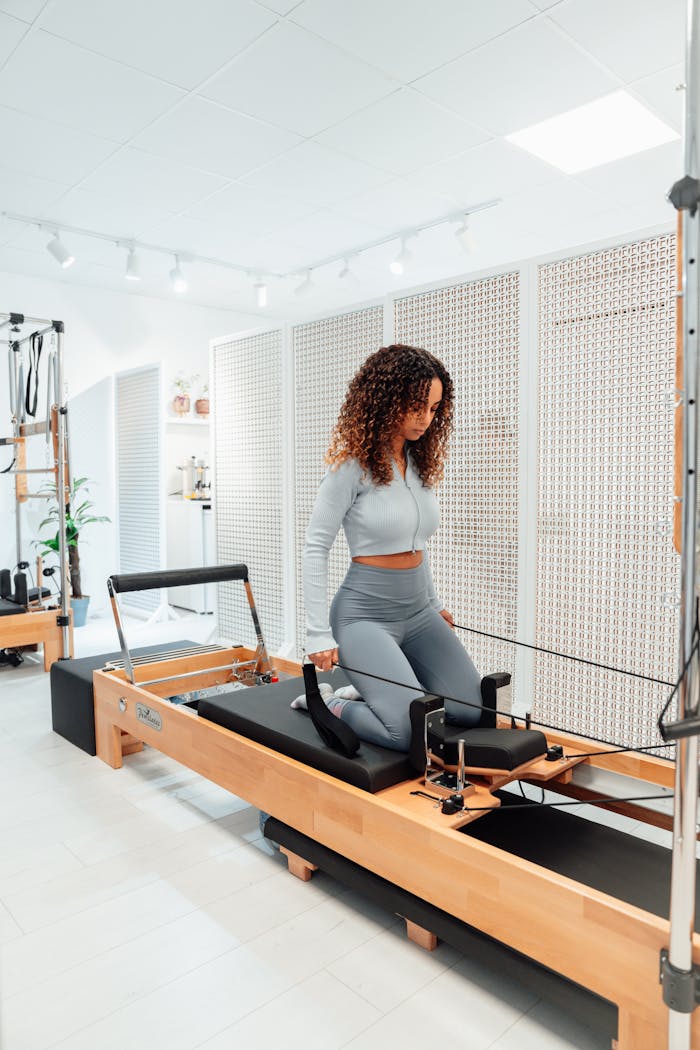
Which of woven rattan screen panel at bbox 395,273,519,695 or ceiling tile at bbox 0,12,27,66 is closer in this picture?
ceiling tile at bbox 0,12,27,66

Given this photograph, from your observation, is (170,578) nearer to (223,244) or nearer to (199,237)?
(199,237)

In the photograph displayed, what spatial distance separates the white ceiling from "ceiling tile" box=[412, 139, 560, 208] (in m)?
0.02

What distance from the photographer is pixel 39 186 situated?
166 inches

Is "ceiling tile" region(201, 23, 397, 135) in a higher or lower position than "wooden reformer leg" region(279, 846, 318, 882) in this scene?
higher

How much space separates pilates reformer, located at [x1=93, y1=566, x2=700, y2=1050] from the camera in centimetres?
124

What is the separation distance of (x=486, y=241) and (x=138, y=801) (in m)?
4.55

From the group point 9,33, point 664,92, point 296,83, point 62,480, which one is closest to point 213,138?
point 296,83

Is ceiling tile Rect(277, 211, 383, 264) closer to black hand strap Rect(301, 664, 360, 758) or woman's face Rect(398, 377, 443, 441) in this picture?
woman's face Rect(398, 377, 443, 441)

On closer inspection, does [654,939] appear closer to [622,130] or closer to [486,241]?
[622,130]

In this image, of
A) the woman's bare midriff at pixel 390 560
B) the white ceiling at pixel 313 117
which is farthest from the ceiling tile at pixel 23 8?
the woman's bare midriff at pixel 390 560

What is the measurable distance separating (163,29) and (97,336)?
3.91 metres

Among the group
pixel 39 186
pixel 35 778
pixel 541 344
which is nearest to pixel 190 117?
pixel 39 186

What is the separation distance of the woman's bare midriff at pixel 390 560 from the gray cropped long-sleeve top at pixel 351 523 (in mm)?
16

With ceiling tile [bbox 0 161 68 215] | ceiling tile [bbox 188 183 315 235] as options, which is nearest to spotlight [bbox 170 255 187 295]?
ceiling tile [bbox 188 183 315 235]
